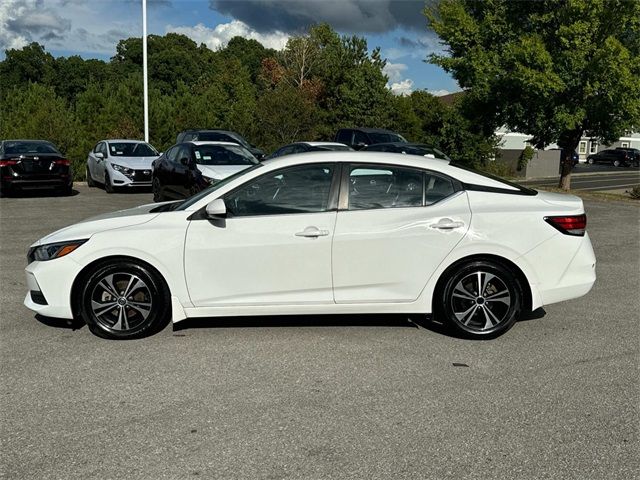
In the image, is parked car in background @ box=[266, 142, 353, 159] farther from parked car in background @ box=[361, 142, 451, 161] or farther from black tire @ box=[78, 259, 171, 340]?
black tire @ box=[78, 259, 171, 340]

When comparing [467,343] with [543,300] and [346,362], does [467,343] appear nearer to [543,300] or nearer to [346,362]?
[543,300]

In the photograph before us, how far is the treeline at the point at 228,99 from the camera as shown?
1153 inches

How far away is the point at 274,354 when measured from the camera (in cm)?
505

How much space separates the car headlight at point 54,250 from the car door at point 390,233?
7.05 feet

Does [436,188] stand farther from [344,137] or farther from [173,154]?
[344,137]

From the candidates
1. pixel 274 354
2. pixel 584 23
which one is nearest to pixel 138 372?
pixel 274 354

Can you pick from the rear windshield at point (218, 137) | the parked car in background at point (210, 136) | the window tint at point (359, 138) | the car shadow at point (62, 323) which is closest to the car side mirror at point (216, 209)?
the car shadow at point (62, 323)

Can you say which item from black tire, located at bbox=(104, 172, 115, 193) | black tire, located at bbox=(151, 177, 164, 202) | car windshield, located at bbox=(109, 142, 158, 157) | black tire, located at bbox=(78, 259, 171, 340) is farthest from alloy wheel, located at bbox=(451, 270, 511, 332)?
car windshield, located at bbox=(109, 142, 158, 157)

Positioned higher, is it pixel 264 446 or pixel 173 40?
pixel 173 40

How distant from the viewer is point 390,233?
5.26 meters

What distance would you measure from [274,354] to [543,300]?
231 centimetres

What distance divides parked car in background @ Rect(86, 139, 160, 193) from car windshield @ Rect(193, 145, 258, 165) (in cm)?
495

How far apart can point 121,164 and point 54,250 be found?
45.8 ft

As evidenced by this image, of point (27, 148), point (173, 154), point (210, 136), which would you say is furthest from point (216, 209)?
point (210, 136)
